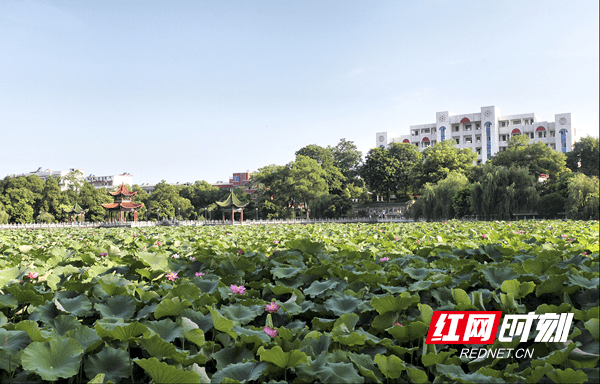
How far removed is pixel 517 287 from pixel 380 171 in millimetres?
54792

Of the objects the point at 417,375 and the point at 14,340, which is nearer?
the point at 417,375

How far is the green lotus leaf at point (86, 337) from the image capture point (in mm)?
1692

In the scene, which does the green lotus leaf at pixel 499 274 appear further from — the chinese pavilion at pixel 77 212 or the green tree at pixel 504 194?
the chinese pavilion at pixel 77 212

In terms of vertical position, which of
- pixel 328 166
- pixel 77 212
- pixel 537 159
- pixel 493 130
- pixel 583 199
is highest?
pixel 493 130

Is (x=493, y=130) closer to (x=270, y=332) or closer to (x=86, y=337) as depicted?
(x=270, y=332)

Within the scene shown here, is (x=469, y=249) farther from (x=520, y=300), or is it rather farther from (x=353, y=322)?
(x=353, y=322)

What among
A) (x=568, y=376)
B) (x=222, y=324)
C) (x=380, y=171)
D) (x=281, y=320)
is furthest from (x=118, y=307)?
(x=380, y=171)

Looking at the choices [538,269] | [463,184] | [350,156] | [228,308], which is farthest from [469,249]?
[350,156]

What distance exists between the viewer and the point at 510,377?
60.9 inches

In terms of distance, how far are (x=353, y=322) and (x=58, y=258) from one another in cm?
301

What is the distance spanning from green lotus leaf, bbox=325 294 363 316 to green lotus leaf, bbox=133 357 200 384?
3.12 feet

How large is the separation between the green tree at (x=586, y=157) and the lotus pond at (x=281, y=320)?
5094 centimetres

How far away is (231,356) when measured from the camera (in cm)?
175

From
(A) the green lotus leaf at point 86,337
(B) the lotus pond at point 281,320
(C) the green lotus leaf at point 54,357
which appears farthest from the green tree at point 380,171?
(C) the green lotus leaf at point 54,357
